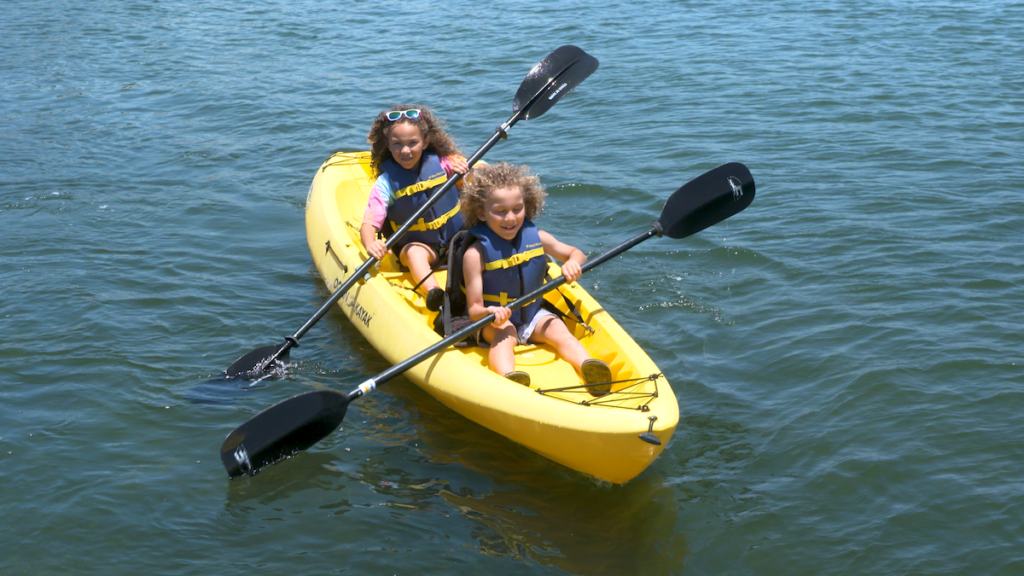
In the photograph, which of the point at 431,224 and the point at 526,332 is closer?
the point at 526,332

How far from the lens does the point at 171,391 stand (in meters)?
4.85

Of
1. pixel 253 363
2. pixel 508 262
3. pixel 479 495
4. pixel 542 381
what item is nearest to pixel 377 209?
pixel 253 363

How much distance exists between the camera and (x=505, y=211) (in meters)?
4.32

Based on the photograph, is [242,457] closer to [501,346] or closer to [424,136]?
[501,346]

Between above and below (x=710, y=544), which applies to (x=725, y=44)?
above

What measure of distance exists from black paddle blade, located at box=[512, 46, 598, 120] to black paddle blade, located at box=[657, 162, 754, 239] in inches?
70.5

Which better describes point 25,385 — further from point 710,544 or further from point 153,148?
point 153,148

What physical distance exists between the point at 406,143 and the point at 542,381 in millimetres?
1730

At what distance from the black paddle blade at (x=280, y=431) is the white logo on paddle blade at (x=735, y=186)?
7.18 ft

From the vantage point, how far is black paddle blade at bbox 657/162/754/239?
179 inches

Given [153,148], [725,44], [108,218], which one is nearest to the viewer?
[108,218]

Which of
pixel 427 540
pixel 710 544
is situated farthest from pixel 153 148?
pixel 710 544

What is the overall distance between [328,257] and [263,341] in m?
0.69

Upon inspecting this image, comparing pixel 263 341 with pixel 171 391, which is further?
pixel 263 341
